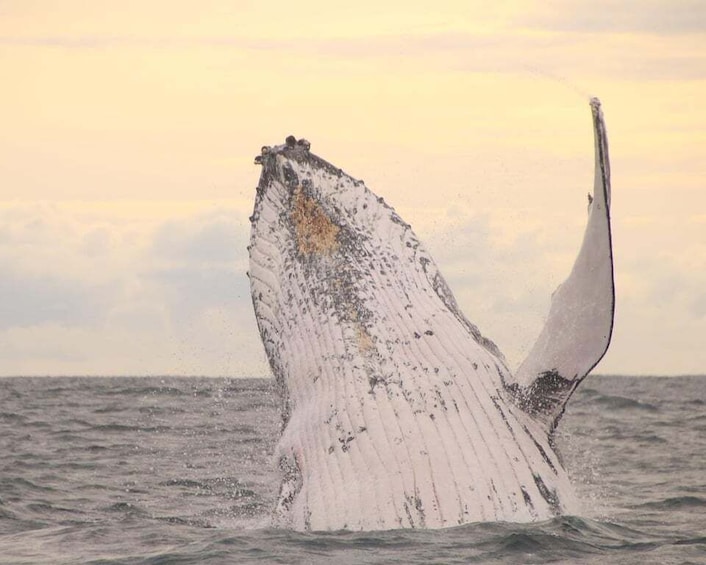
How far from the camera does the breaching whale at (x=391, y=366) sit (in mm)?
6535

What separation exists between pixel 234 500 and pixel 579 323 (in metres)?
5.94

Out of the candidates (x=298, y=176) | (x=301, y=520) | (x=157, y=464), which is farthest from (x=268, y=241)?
(x=157, y=464)

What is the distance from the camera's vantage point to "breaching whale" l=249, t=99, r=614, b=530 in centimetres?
654

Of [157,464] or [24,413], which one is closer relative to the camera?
[157,464]

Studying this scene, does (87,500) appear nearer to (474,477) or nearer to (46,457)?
(46,457)

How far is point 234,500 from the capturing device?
38.7 ft

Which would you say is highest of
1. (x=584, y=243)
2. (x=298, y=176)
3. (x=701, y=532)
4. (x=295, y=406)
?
(x=298, y=176)

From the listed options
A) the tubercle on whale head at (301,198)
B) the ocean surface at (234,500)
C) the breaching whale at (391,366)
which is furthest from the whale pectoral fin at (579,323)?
the tubercle on whale head at (301,198)

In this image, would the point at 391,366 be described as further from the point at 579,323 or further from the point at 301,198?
the point at 301,198

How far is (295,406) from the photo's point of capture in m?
7.27

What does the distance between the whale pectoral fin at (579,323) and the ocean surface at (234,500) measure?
2.42 ft

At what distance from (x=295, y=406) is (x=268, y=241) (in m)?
1.11

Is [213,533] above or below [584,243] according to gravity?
below

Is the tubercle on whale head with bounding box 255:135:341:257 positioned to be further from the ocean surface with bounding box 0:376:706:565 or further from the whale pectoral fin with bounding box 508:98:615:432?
the whale pectoral fin with bounding box 508:98:615:432
